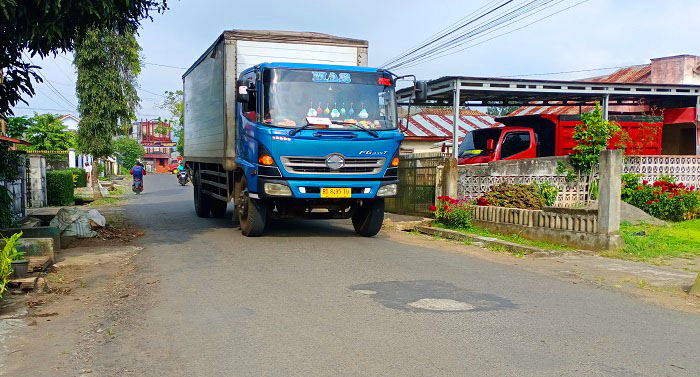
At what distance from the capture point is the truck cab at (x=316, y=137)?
32.8 feet

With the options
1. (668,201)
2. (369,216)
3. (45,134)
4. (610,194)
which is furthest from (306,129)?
(45,134)

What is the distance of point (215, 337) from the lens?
5.07m

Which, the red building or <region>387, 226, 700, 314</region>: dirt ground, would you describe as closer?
<region>387, 226, 700, 314</region>: dirt ground

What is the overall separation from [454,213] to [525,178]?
6.23 feet

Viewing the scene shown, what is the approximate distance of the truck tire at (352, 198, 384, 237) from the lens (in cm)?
1130

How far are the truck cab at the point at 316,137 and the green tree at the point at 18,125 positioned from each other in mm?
22190

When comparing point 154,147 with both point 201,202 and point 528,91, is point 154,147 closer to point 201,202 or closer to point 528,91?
point 201,202

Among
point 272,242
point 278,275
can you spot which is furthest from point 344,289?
point 272,242

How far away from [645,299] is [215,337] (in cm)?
460

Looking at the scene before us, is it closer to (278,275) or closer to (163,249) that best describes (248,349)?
(278,275)

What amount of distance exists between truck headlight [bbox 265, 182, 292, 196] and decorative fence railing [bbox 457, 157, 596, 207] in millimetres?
5234

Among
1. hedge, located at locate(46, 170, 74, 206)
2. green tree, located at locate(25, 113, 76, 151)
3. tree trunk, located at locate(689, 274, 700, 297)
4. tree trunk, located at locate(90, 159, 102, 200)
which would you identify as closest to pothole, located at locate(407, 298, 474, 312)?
tree trunk, located at locate(689, 274, 700, 297)

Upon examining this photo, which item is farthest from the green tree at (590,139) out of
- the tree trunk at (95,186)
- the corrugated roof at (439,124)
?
the tree trunk at (95,186)

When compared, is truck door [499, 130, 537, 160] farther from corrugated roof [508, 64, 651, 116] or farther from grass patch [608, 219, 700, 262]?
corrugated roof [508, 64, 651, 116]
